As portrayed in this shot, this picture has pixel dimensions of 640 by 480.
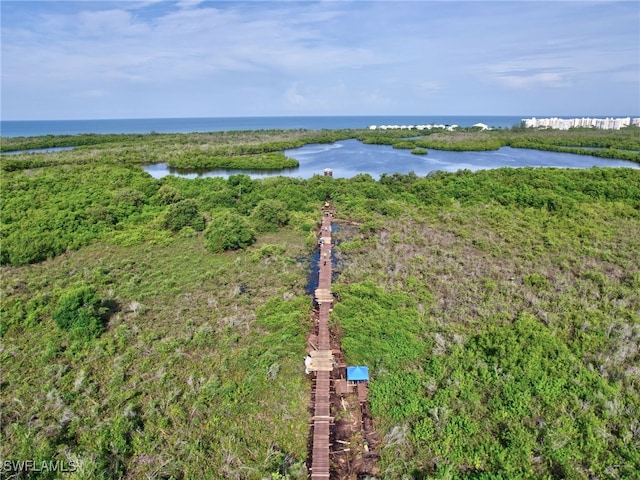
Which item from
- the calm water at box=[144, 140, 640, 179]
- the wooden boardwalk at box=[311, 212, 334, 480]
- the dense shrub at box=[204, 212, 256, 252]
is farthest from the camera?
the calm water at box=[144, 140, 640, 179]

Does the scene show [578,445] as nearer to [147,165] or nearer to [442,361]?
[442,361]

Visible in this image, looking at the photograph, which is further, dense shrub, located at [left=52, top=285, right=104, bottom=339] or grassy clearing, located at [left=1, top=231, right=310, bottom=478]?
dense shrub, located at [left=52, top=285, right=104, bottom=339]

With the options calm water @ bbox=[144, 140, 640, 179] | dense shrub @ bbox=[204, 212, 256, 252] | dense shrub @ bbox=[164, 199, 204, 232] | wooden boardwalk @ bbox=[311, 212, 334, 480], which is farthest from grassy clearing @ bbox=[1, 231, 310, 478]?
calm water @ bbox=[144, 140, 640, 179]

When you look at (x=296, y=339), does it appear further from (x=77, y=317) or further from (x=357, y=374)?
(x=77, y=317)

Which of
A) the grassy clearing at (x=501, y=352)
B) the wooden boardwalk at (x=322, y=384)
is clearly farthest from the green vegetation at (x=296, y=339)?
the wooden boardwalk at (x=322, y=384)

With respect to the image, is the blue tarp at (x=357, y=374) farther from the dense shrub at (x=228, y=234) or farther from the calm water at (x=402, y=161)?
the calm water at (x=402, y=161)

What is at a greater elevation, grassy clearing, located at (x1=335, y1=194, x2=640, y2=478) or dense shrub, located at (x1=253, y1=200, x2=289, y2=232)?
dense shrub, located at (x1=253, y1=200, x2=289, y2=232)

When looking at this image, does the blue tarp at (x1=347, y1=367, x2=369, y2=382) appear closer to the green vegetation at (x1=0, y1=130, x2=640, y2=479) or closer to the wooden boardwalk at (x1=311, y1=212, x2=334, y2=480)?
the green vegetation at (x1=0, y1=130, x2=640, y2=479)
